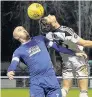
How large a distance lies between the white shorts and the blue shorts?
1.25 metres

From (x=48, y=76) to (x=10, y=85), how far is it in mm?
5705

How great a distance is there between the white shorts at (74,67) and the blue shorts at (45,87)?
1.25 m

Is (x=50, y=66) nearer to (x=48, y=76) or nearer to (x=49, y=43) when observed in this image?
(x=48, y=76)

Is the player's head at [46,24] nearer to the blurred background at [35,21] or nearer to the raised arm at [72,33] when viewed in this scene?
the raised arm at [72,33]

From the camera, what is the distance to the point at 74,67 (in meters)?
6.52

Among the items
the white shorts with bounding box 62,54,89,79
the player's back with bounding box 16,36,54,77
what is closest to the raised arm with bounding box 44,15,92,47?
the white shorts with bounding box 62,54,89,79

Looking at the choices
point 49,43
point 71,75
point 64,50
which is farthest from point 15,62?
point 71,75

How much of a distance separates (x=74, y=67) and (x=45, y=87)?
4.43 feet

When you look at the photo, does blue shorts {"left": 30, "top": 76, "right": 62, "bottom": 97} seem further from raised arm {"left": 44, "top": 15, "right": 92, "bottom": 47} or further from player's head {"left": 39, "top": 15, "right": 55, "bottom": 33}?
player's head {"left": 39, "top": 15, "right": 55, "bottom": 33}

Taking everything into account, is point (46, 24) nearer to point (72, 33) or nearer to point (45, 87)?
point (72, 33)

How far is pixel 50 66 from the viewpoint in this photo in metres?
5.26

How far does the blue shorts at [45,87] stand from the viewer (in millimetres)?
5219

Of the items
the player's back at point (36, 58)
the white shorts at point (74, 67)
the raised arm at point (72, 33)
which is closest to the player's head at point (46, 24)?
the raised arm at point (72, 33)

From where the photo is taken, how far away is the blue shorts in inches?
205
